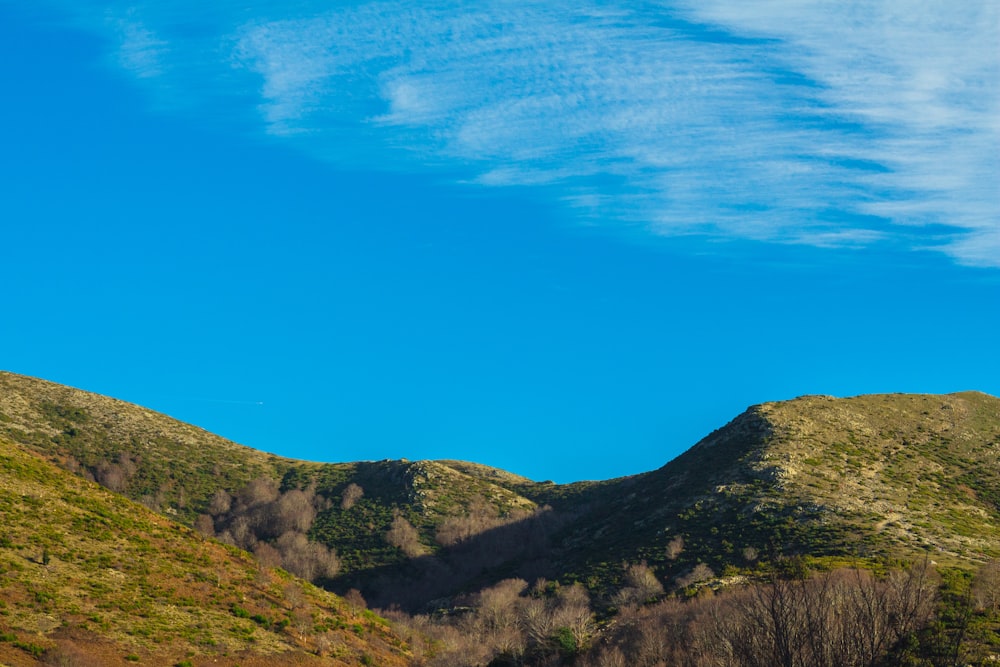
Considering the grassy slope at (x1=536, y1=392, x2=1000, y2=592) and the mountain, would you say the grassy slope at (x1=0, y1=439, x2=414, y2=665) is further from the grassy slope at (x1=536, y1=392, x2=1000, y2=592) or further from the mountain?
Result: the grassy slope at (x1=536, y1=392, x2=1000, y2=592)

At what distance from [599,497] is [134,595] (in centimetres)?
9659

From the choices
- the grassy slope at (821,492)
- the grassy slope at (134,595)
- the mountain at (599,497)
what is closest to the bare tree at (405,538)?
the mountain at (599,497)

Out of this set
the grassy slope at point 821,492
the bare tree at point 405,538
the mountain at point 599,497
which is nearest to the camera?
the grassy slope at point 821,492

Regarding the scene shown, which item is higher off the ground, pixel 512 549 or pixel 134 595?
pixel 512 549

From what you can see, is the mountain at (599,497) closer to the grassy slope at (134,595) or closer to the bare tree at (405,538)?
the bare tree at (405,538)

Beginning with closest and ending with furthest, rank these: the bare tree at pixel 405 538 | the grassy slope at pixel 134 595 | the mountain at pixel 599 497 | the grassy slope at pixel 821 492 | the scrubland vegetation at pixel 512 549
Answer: the scrubland vegetation at pixel 512 549
the grassy slope at pixel 134 595
the grassy slope at pixel 821 492
the mountain at pixel 599 497
the bare tree at pixel 405 538

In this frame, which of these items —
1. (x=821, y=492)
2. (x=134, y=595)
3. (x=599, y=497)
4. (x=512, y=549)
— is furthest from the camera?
(x=599, y=497)

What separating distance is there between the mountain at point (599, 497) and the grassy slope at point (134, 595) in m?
32.2

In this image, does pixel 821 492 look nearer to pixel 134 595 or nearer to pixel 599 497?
pixel 599 497

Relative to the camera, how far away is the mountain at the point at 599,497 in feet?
283

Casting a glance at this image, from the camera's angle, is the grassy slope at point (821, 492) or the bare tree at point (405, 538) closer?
the grassy slope at point (821, 492)

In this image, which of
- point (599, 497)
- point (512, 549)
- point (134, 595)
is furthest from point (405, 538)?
point (134, 595)

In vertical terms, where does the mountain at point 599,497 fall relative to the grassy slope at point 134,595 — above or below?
above

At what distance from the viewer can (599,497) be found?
5694 inches
